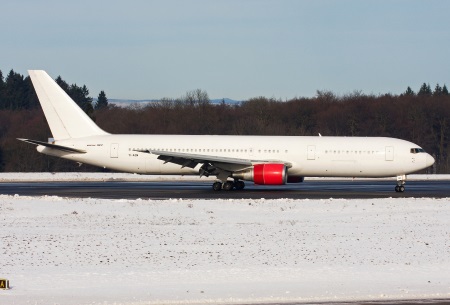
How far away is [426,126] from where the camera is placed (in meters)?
Answer: 104

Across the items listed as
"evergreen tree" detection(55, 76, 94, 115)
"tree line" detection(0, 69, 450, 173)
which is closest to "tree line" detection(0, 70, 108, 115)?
"evergreen tree" detection(55, 76, 94, 115)

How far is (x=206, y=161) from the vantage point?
3828cm

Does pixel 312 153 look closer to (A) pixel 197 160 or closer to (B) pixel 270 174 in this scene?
(B) pixel 270 174

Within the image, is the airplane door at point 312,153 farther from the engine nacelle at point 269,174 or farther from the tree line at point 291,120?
the tree line at point 291,120

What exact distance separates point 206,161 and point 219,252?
67.2 ft

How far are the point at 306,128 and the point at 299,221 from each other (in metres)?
83.1

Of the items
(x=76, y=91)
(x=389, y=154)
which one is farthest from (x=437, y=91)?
(x=389, y=154)

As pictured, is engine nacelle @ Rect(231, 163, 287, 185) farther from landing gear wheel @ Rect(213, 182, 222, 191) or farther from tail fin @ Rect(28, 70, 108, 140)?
tail fin @ Rect(28, 70, 108, 140)

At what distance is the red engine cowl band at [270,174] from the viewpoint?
123 feet

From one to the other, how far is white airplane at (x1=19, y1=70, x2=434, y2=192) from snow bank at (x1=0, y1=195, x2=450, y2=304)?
11021mm

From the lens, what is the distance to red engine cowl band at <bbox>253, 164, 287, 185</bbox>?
3756 centimetres

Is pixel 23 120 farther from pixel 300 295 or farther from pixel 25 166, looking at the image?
pixel 300 295

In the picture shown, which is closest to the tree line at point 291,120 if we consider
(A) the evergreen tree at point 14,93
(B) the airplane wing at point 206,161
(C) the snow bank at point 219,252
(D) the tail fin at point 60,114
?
(D) the tail fin at point 60,114

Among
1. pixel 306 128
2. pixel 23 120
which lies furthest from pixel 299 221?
pixel 23 120
